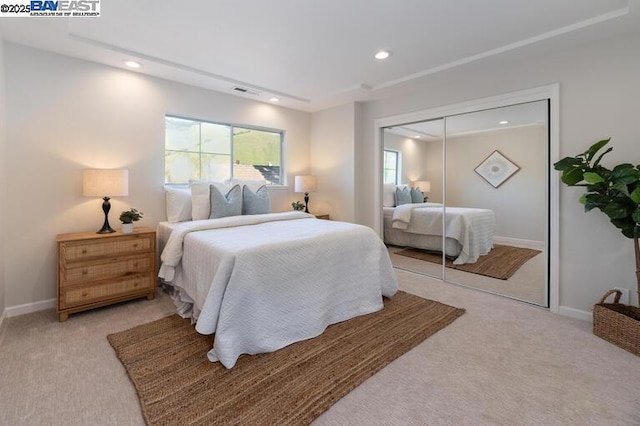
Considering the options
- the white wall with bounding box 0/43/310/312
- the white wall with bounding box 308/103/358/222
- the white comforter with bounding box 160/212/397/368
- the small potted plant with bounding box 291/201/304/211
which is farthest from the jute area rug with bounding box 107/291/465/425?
the small potted plant with bounding box 291/201/304/211

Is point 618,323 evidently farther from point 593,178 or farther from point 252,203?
point 252,203

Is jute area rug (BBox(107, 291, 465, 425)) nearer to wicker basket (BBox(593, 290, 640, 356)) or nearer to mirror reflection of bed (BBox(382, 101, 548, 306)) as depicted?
wicker basket (BBox(593, 290, 640, 356))

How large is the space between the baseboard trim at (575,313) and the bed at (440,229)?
0.86m

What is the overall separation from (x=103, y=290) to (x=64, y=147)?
4.60ft

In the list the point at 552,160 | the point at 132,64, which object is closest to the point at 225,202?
the point at 132,64

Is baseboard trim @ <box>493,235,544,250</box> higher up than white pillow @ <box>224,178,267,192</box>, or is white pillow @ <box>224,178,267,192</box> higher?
white pillow @ <box>224,178,267,192</box>

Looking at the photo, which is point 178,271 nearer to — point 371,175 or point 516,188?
point 371,175

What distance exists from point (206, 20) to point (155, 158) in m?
1.70

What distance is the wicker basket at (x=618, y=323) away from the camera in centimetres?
201

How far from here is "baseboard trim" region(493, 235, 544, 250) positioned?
2.87 meters

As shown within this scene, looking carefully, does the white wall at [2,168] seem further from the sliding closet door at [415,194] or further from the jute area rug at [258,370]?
the sliding closet door at [415,194]

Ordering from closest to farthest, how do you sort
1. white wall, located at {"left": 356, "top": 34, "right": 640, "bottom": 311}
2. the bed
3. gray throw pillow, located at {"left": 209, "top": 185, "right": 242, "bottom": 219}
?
1. white wall, located at {"left": 356, "top": 34, "right": 640, "bottom": 311}
2. gray throw pillow, located at {"left": 209, "top": 185, "right": 242, "bottom": 219}
3. the bed

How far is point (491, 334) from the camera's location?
2.28 metres

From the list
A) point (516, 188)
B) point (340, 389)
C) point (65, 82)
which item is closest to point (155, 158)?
point (65, 82)
